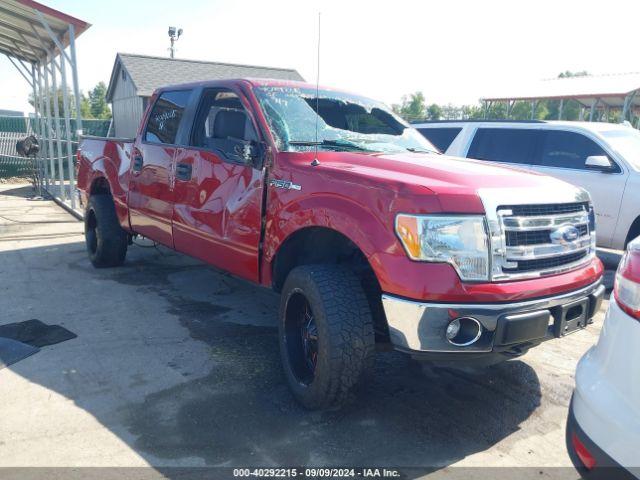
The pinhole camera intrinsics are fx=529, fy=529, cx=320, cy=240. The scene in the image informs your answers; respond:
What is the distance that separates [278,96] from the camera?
4.01 metres

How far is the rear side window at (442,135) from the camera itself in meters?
8.18

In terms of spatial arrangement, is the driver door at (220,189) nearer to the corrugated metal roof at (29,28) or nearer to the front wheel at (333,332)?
the front wheel at (333,332)

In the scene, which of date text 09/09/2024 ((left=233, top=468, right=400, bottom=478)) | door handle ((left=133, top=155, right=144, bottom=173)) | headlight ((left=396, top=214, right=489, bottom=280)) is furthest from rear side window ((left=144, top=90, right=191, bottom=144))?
date text 09/09/2024 ((left=233, top=468, right=400, bottom=478))

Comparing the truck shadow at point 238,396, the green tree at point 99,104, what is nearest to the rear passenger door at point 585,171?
the truck shadow at point 238,396

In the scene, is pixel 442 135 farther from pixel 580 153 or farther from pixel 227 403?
pixel 227 403

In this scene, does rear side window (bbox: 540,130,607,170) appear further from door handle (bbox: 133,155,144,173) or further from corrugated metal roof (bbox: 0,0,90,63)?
corrugated metal roof (bbox: 0,0,90,63)

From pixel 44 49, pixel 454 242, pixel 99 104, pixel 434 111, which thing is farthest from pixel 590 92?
pixel 99 104

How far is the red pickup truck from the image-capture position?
8.71ft

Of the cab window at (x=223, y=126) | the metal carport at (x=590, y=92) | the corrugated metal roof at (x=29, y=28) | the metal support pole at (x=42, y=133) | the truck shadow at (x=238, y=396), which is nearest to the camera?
the truck shadow at (x=238, y=396)

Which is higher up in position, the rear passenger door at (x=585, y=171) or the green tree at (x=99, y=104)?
the green tree at (x=99, y=104)

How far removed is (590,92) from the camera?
60.7 ft

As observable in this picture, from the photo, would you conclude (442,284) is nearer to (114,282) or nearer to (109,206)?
(114,282)

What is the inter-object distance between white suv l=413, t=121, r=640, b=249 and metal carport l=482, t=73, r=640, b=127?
1119 centimetres

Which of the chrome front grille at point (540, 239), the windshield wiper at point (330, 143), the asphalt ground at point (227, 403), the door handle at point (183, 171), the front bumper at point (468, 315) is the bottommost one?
the asphalt ground at point (227, 403)
